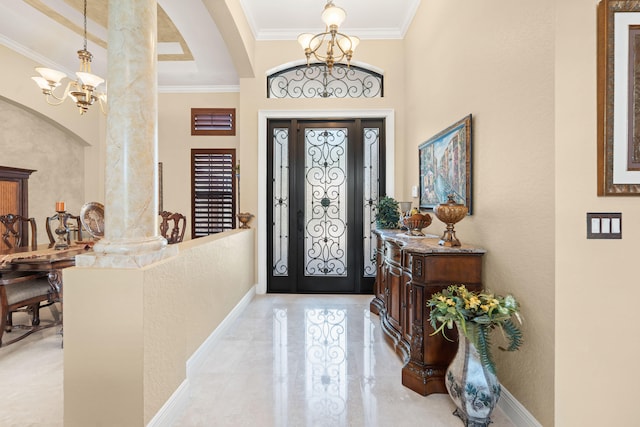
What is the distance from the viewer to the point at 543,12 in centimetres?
172

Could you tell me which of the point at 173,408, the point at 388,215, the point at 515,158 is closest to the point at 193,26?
the point at 388,215

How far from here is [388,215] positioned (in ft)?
12.9

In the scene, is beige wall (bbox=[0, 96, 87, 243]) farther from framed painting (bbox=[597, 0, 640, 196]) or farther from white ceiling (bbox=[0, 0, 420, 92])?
framed painting (bbox=[597, 0, 640, 196])

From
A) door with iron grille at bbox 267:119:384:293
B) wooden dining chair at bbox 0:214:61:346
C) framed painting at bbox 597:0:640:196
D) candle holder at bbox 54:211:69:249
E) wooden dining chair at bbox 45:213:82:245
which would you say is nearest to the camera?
framed painting at bbox 597:0:640:196

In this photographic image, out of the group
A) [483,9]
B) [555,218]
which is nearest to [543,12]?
[483,9]

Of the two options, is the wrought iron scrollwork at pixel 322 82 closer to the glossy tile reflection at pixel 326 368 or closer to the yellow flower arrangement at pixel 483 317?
the glossy tile reflection at pixel 326 368

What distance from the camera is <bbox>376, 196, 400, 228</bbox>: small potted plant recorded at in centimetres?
391

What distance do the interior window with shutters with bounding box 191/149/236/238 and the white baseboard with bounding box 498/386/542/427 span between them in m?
4.65

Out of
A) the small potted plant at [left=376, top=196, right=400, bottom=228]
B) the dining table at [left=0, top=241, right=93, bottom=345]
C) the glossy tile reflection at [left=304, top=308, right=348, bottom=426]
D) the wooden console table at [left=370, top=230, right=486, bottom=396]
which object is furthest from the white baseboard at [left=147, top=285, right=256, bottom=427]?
the small potted plant at [left=376, top=196, right=400, bottom=228]

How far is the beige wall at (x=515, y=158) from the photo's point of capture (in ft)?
5.63

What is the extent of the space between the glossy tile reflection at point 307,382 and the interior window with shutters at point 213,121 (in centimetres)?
354

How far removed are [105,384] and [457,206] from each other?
97.5 inches

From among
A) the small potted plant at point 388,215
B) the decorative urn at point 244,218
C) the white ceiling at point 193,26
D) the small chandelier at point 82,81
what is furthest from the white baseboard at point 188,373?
the white ceiling at point 193,26

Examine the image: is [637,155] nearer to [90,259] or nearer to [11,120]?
[90,259]
